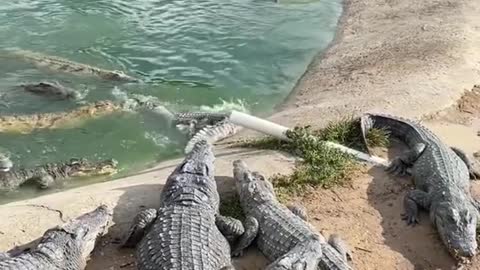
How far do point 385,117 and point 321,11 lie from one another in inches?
306

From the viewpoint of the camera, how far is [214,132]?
8.95 metres

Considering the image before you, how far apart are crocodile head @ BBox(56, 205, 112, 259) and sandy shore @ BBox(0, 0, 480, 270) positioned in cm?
12

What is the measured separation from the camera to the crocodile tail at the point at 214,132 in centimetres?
872

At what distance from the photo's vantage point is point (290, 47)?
12.9m

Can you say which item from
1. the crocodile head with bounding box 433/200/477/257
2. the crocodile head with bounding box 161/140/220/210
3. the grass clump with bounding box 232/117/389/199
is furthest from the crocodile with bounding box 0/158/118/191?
the crocodile head with bounding box 433/200/477/257

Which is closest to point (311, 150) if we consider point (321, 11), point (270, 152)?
point (270, 152)

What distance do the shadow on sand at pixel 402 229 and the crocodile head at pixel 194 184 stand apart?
1.66m

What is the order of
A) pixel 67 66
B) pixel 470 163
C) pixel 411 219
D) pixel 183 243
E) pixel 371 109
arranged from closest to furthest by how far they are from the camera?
pixel 183 243 < pixel 411 219 < pixel 470 163 < pixel 371 109 < pixel 67 66

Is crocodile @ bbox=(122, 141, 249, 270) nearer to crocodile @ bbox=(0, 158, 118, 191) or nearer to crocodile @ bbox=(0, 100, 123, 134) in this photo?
crocodile @ bbox=(0, 158, 118, 191)

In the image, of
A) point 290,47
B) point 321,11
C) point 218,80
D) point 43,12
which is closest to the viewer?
point 218,80

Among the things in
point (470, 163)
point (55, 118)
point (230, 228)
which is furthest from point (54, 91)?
point (470, 163)

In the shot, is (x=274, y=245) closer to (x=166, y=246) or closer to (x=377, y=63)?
(x=166, y=246)

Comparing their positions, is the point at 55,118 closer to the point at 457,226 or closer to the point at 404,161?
the point at 404,161

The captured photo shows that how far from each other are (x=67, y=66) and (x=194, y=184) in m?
6.34
